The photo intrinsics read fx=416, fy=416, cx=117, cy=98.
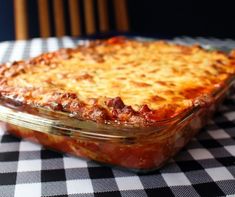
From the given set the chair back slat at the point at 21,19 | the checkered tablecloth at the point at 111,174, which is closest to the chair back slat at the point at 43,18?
the chair back slat at the point at 21,19

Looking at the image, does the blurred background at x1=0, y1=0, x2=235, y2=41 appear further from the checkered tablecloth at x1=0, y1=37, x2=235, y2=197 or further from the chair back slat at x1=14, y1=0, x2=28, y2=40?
the checkered tablecloth at x1=0, y1=37, x2=235, y2=197

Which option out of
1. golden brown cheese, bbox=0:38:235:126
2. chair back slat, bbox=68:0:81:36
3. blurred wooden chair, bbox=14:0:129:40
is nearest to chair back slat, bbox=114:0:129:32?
blurred wooden chair, bbox=14:0:129:40

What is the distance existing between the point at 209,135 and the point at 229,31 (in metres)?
2.36

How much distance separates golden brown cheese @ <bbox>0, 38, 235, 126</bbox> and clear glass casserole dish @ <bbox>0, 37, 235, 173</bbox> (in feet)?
0.09

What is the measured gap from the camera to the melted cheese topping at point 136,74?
98 centimetres

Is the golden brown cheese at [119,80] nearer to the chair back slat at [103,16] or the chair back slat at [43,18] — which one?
the chair back slat at [43,18]

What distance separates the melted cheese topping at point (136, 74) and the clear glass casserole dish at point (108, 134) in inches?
3.1

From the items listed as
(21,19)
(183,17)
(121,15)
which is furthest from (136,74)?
(183,17)

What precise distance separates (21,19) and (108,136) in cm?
209

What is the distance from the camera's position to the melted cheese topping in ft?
3.21

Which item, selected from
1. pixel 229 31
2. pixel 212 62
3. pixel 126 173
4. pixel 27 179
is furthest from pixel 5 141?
pixel 229 31

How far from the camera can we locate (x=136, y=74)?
3.76ft

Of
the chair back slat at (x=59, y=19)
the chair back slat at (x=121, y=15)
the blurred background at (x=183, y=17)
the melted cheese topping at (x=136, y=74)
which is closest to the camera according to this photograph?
the melted cheese topping at (x=136, y=74)

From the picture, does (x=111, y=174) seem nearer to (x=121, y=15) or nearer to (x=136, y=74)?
(x=136, y=74)
